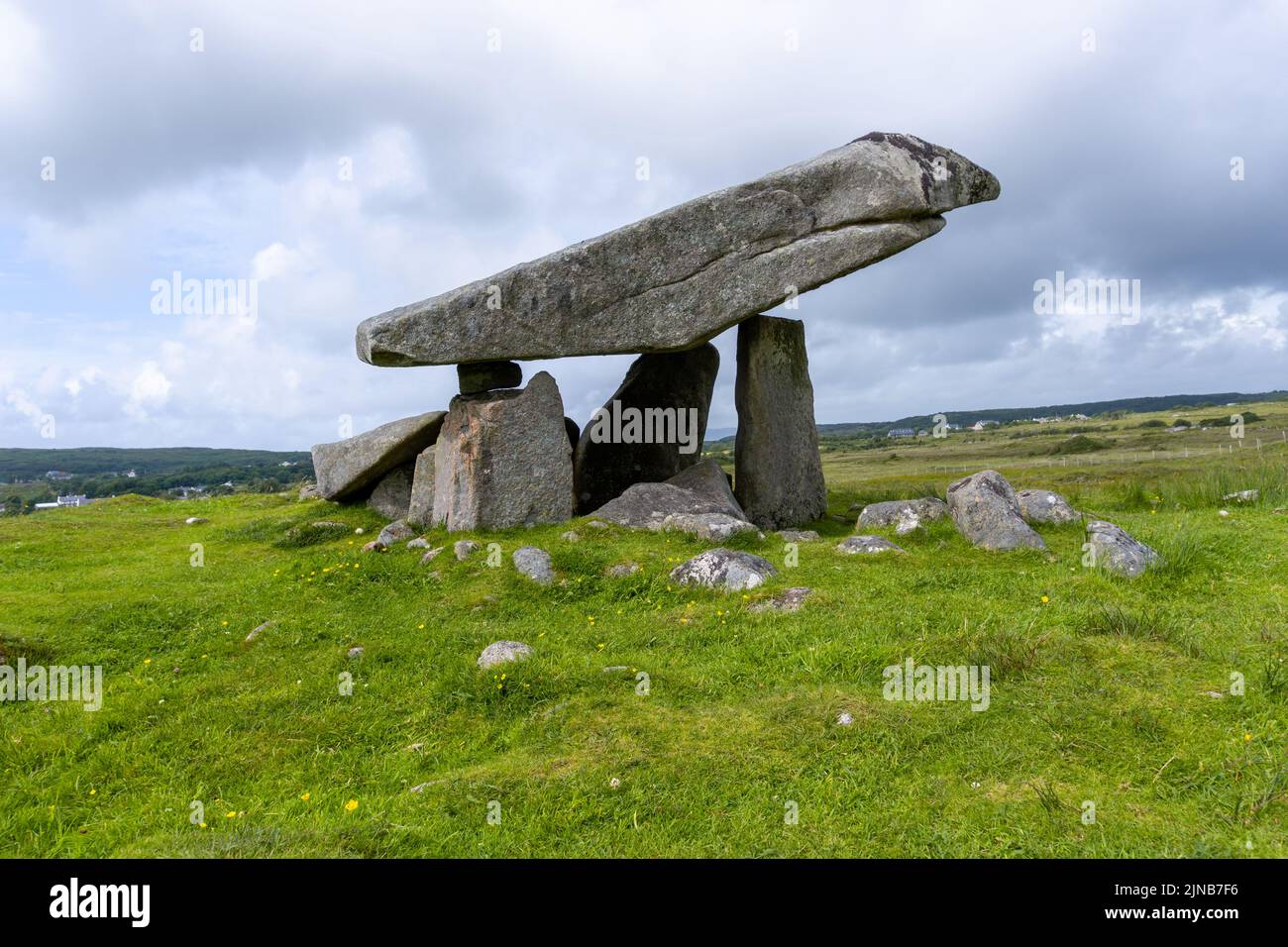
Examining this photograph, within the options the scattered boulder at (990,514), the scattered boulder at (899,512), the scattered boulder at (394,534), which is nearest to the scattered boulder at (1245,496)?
the scattered boulder at (990,514)

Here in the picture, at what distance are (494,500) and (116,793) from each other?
29.8ft

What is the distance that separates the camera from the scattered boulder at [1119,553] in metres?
10.1

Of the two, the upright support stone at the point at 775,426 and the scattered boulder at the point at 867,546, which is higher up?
the upright support stone at the point at 775,426

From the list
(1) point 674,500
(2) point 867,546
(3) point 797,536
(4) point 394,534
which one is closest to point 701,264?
(1) point 674,500

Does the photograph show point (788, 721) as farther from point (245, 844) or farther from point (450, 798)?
point (245, 844)

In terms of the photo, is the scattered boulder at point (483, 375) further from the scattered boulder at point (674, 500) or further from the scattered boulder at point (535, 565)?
the scattered boulder at point (535, 565)

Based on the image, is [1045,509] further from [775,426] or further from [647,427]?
A: [647,427]

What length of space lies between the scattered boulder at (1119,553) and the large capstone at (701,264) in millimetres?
6665

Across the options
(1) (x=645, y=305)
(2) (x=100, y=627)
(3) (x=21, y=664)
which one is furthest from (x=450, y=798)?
(1) (x=645, y=305)

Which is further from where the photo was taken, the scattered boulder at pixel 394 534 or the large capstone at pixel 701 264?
the large capstone at pixel 701 264

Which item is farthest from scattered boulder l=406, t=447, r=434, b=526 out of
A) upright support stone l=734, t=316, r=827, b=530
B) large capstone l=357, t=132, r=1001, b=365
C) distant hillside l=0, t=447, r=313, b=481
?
distant hillside l=0, t=447, r=313, b=481

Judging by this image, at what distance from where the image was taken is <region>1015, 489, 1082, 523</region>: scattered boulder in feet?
43.9

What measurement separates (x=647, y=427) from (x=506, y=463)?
4838mm

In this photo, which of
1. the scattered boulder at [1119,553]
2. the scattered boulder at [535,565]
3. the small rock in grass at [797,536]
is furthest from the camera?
the small rock in grass at [797,536]
